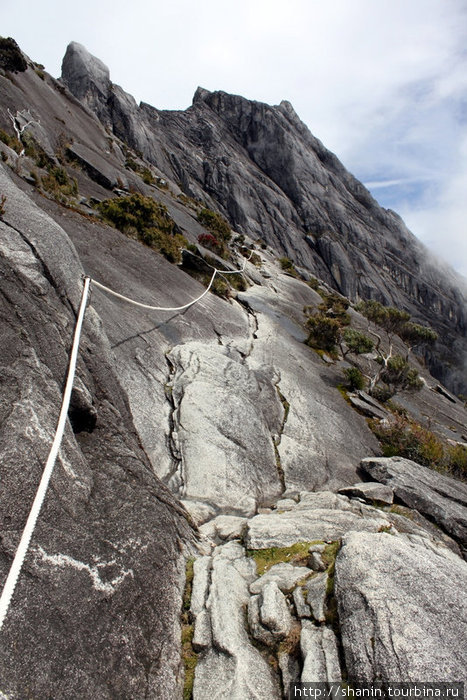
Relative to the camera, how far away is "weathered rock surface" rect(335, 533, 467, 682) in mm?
4246

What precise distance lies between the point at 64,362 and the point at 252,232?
8670 cm

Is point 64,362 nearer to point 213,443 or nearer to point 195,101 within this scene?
point 213,443

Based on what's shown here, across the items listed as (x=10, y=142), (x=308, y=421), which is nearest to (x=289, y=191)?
(x=10, y=142)

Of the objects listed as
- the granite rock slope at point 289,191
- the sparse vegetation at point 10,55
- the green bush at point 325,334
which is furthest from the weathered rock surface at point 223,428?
the granite rock slope at point 289,191

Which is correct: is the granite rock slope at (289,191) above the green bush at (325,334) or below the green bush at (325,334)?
above

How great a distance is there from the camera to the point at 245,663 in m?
4.71

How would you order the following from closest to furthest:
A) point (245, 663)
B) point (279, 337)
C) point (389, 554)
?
point (245, 663) < point (389, 554) < point (279, 337)

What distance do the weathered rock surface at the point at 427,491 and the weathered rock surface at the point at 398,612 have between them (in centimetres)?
650

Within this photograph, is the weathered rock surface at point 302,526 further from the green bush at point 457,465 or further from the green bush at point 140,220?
the green bush at point 140,220

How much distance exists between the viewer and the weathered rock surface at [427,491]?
38.6ft

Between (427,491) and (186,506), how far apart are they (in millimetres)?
8991

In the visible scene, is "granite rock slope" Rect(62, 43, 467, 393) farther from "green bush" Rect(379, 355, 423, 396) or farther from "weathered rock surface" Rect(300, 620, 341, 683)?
"weathered rock surface" Rect(300, 620, 341, 683)

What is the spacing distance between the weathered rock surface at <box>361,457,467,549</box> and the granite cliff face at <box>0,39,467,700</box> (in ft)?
0.25

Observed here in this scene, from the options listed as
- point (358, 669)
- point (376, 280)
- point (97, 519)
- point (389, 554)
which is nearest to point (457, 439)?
point (389, 554)
